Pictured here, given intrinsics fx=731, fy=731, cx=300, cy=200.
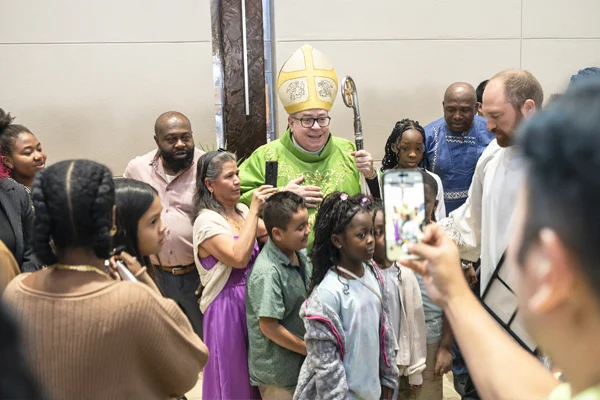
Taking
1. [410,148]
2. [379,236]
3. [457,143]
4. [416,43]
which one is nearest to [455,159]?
[457,143]

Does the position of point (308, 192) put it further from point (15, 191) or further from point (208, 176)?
point (15, 191)

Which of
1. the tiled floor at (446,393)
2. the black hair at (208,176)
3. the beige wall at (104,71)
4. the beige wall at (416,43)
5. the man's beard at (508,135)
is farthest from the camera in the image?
the beige wall at (416,43)

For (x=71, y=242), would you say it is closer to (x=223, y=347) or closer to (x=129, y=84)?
(x=223, y=347)

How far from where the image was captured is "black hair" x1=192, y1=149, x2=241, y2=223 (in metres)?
3.52

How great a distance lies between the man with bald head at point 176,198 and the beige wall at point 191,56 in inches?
33.7

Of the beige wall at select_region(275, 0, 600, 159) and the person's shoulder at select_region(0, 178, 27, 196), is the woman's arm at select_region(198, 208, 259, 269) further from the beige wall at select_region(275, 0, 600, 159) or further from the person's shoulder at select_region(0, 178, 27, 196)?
the beige wall at select_region(275, 0, 600, 159)

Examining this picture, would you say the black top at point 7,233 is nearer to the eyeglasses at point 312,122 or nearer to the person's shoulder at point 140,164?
the person's shoulder at point 140,164

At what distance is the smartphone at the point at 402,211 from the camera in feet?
4.96

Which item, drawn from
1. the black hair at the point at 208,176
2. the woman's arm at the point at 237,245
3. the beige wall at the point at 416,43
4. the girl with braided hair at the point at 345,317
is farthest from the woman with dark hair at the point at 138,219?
the beige wall at the point at 416,43

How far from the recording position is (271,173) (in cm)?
382

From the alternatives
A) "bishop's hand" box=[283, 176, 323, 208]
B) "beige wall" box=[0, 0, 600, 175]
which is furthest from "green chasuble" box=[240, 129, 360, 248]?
"beige wall" box=[0, 0, 600, 175]

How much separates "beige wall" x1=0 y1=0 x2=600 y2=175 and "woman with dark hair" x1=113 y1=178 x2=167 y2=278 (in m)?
3.13

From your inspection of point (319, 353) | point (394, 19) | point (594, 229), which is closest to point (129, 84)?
point (394, 19)

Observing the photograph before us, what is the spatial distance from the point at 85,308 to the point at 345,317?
1.49 meters
